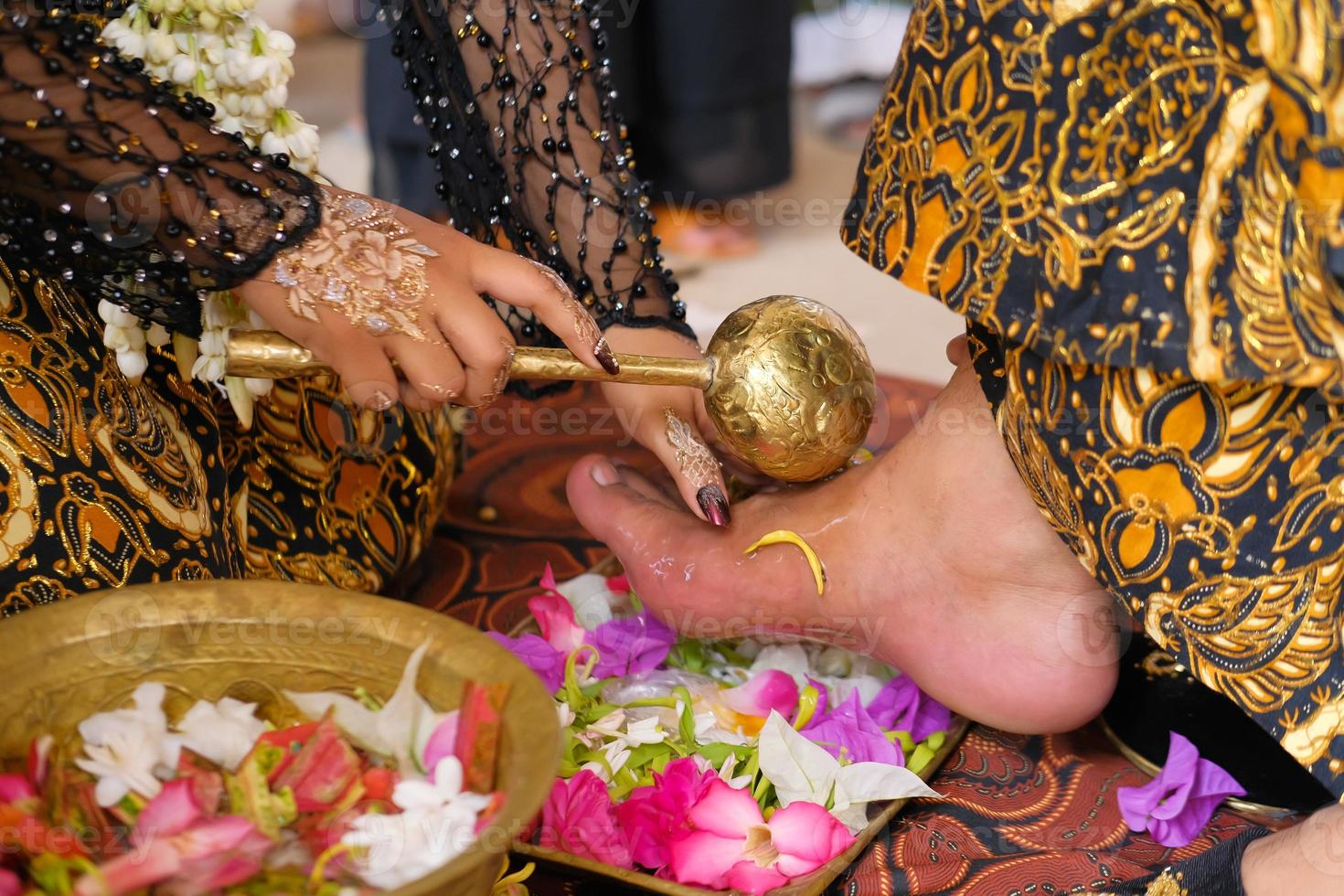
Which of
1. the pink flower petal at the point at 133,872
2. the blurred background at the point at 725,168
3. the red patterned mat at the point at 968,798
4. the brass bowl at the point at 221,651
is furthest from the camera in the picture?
the blurred background at the point at 725,168

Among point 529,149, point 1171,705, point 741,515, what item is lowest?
point 1171,705

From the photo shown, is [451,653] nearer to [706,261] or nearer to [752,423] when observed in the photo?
[752,423]

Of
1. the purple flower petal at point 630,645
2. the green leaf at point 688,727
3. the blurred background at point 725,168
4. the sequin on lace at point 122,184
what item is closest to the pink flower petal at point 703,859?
the green leaf at point 688,727

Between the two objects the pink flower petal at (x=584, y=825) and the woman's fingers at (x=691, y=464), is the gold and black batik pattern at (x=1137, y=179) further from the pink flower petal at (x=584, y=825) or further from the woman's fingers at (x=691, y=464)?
the pink flower petal at (x=584, y=825)

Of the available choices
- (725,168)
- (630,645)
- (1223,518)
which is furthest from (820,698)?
(725,168)

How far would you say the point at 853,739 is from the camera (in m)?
0.96

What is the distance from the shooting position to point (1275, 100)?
651 mm

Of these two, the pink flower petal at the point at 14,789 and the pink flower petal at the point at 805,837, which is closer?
the pink flower petal at the point at 14,789

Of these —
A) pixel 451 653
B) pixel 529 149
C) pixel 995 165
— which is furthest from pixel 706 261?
pixel 451 653

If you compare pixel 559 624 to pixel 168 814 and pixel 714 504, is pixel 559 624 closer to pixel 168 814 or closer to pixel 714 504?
pixel 714 504

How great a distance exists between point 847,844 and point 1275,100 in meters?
0.52

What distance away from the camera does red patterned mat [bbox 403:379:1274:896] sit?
2.91ft

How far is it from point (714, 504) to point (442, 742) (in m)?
0.42

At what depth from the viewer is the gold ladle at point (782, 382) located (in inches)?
38.1
